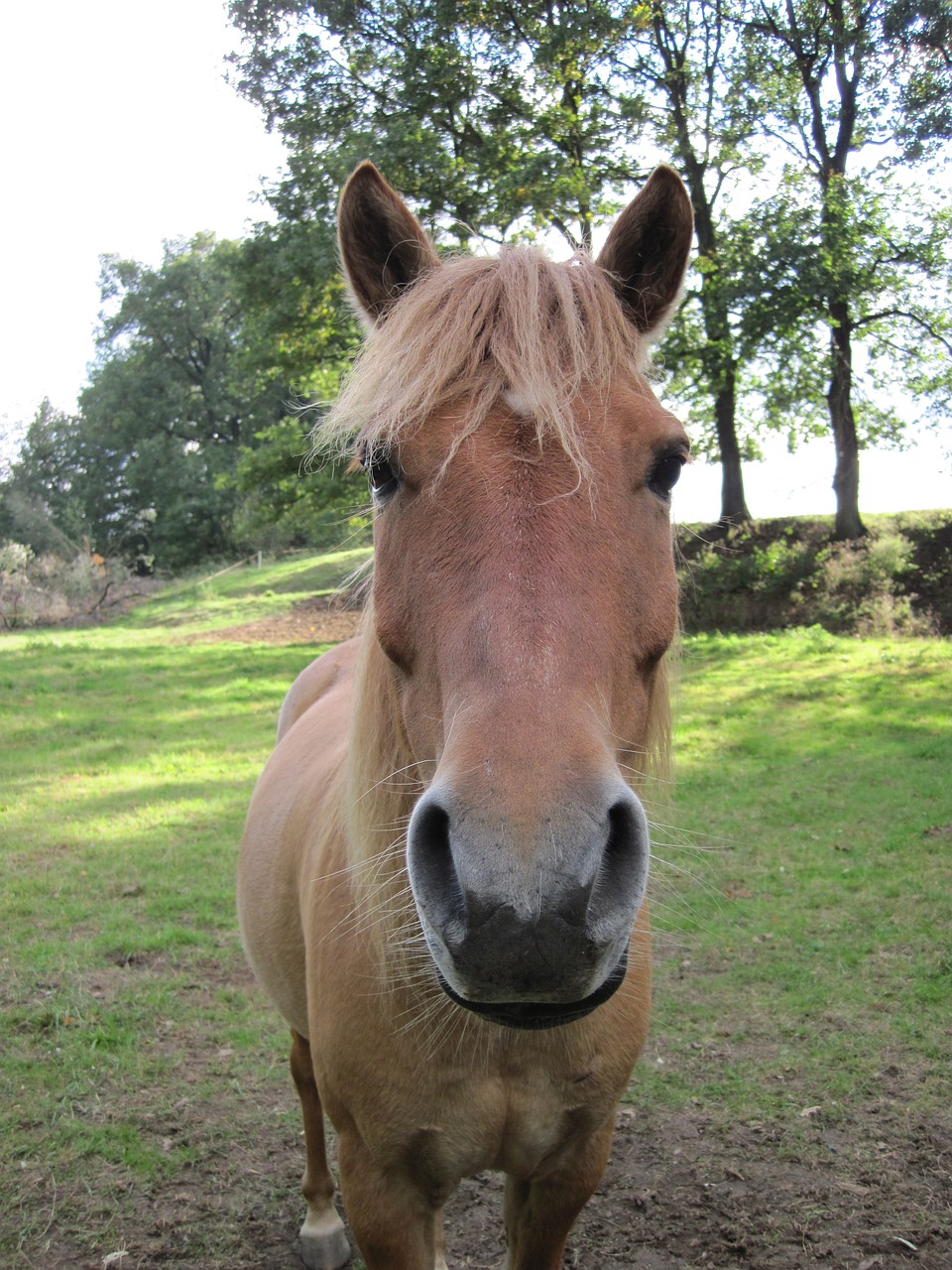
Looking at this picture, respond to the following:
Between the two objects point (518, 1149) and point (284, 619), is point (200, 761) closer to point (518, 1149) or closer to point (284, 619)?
point (518, 1149)

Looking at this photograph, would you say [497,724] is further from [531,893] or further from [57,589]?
[57,589]

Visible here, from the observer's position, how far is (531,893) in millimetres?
1290

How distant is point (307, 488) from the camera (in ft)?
57.2

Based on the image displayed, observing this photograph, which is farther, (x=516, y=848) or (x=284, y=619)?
(x=284, y=619)

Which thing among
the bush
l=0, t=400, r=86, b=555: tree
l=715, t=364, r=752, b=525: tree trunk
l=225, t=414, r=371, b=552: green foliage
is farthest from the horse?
l=0, t=400, r=86, b=555: tree

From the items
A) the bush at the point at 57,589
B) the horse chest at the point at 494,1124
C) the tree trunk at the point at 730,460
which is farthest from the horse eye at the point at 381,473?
the bush at the point at 57,589

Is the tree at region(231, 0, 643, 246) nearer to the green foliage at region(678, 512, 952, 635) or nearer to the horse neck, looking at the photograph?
the green foliage at region(678, 512, 952, 635)

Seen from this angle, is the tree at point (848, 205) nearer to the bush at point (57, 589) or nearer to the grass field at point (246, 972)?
the grass field at point (246, 972)

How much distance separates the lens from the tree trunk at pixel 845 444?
18.5 metres

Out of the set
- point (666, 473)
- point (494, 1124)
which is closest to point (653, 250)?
point (666, 473)

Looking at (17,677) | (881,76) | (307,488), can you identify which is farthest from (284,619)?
(881,76)

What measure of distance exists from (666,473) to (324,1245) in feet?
10.2

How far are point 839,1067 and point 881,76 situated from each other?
20756 mm

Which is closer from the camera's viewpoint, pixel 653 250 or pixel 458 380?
pixel 458 380
